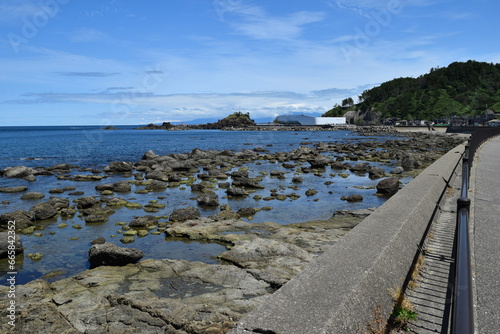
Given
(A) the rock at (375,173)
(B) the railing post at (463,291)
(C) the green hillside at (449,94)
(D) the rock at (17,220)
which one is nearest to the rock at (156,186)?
(D) the rock at (17,220)

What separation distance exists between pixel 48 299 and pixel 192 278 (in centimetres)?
316

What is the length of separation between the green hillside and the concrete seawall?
6134 inches

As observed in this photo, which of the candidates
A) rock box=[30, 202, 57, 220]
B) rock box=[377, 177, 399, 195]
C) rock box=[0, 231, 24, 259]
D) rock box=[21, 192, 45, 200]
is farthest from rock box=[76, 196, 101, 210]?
rock box=[377, 177, 399, 195]

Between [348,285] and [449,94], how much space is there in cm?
18751

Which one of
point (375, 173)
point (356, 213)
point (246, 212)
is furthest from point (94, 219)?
point (375, 173)

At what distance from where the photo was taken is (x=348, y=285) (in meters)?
4.71

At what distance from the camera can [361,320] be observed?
13.6 feet

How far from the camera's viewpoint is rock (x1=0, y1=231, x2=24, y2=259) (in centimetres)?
1136

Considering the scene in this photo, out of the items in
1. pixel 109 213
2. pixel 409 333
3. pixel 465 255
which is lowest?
pixel 109 213

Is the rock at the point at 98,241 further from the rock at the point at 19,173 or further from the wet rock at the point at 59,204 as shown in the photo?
the rock at the point at 19,173

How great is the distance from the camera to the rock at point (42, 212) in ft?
54.2

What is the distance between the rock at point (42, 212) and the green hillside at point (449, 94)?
6080 inches

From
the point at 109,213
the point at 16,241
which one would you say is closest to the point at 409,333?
the point at 16,241

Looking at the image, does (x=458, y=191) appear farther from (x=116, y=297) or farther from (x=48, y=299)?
(x=48, y=299)
